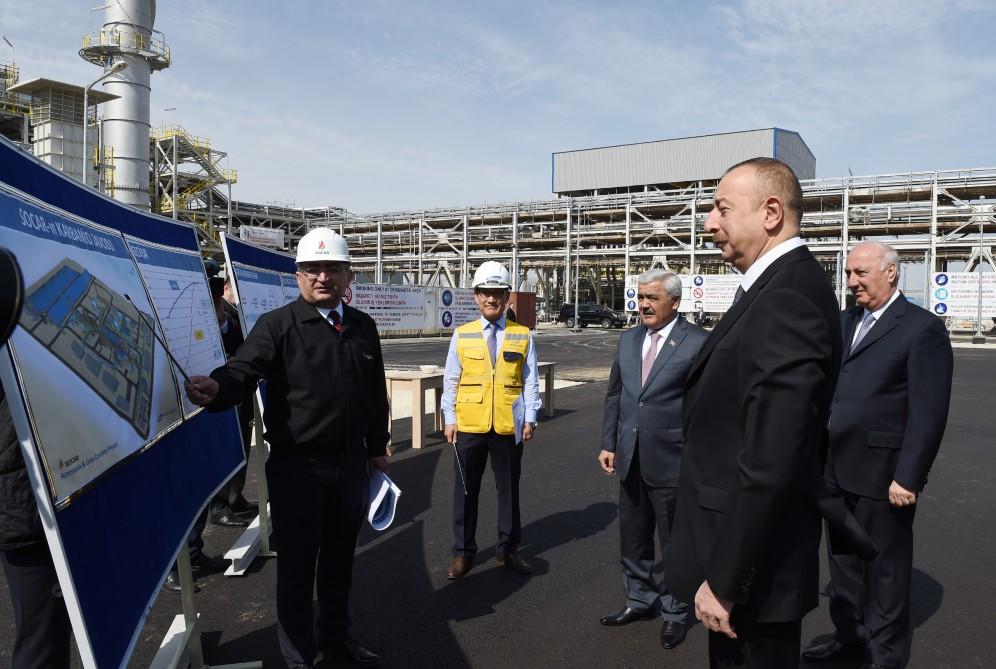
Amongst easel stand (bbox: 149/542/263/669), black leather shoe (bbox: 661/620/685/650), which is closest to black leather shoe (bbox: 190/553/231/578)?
easel stand (bbox: 149/542/263/669)

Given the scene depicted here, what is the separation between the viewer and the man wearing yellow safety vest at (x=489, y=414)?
4.16 m

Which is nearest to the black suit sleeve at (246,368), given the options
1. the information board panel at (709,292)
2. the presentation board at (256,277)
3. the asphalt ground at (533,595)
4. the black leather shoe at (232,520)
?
the presentation board at (256,277)

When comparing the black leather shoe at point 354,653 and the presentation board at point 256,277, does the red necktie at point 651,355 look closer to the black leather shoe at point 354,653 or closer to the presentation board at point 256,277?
the black leather shoe at point 354,653

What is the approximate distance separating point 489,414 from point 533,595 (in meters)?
1.14

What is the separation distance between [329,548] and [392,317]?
1681 cm

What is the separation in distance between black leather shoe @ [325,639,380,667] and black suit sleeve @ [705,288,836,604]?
204 centimetres

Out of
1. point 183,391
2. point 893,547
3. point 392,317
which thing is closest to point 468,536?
point 183,391

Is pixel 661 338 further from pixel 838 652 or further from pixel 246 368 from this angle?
pixel 246 368

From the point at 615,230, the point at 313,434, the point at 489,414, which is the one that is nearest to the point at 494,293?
the point at 489,414

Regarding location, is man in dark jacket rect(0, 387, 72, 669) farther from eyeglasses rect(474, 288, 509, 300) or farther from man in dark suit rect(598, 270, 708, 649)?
eyeglasses rect(474, 288, 509, 300)

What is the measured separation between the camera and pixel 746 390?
169 cm

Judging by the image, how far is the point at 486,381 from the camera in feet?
13.9

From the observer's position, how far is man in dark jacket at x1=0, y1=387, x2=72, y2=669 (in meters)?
1.96

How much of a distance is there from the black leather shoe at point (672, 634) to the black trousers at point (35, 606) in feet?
8.79
